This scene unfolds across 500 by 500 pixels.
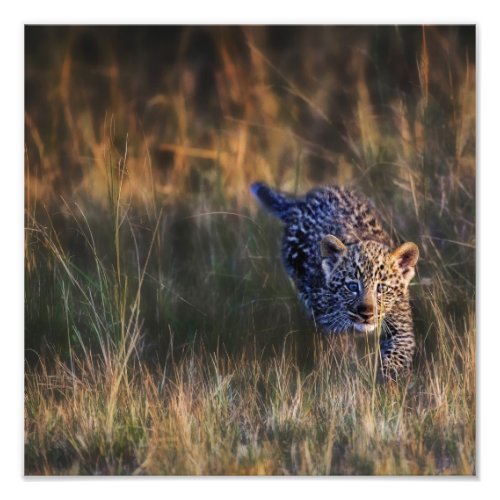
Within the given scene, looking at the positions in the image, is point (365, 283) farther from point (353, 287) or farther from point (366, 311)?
point (366, 311)

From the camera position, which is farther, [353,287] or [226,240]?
[226,240]

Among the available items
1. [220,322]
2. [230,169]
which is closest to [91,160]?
[230,169]

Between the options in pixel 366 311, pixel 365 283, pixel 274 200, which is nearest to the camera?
pixel 366 311

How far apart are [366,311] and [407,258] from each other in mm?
446

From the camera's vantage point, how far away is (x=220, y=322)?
8.20m

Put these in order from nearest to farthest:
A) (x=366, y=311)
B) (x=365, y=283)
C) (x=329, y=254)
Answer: (x=366, y=311), (x=365, y=283), (x=329, y=254)

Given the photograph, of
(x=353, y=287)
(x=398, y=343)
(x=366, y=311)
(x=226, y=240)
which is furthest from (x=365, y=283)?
(x=226, y=240)

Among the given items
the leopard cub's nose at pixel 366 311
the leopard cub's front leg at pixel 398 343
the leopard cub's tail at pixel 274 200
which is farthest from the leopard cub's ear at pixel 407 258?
the leopard cub's tail at pixel 274 200

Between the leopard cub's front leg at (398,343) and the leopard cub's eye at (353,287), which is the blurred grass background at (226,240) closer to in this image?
the leopard cub's front leg at (398,343)

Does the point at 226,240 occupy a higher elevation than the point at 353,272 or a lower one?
higher

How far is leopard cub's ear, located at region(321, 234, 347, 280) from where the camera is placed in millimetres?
8047

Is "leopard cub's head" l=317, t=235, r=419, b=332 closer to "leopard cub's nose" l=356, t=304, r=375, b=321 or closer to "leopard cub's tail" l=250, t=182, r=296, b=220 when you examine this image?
"leopard cub's nose" l=356, t=304, r=375, b=321

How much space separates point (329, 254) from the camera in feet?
26.6

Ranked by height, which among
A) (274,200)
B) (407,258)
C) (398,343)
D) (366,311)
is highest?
(274,200)
